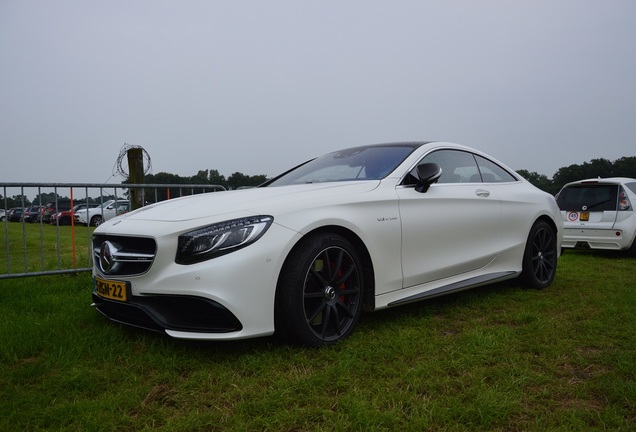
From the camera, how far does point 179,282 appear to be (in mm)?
2570

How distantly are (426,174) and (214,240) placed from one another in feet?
5.36

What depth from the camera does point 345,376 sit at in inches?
97.3

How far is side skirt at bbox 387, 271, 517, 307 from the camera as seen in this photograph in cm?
338

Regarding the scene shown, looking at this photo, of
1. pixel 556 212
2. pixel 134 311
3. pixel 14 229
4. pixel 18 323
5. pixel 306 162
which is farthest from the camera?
pixel 14 229

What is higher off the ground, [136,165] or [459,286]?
[136,165]

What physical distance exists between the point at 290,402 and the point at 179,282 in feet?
2.84

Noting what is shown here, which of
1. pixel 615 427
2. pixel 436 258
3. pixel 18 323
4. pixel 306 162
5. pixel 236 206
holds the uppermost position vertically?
pixel 306 162

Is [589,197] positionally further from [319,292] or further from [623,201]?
[319,292]

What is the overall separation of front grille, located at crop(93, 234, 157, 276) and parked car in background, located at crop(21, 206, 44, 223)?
2869 mm

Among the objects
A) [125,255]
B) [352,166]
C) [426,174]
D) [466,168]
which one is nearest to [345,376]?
[125,255]

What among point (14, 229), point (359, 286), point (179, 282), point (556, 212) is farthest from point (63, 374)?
point (556, 212)

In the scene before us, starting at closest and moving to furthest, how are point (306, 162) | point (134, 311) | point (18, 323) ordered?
point (134, 311), point (18, 323), point (306, 162)

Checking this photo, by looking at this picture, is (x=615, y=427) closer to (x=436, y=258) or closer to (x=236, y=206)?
(x=436, y=258)

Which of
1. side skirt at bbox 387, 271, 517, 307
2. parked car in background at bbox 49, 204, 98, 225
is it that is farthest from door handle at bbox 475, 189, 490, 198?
parked car in background at bbox 49, 204, 98, 225
